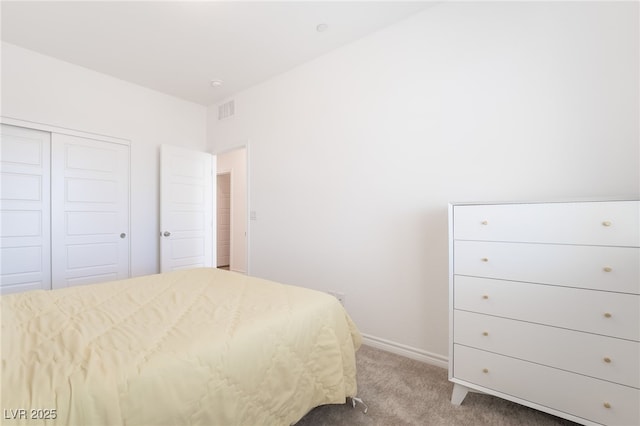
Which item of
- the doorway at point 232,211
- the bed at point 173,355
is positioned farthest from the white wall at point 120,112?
the bed at point 173,355

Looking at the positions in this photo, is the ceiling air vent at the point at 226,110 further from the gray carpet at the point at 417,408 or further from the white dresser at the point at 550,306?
the gray carpet at the point at 417,408

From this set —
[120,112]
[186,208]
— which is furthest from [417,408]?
[120,112]

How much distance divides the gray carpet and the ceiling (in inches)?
109

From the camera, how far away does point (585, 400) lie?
139 centimetres

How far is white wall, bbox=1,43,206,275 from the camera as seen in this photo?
2.85 m

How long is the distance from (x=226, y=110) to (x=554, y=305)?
399 cm

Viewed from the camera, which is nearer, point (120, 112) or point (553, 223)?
point (553, 223)

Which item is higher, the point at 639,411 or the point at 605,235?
the point at 605,235

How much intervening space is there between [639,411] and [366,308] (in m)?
1.66

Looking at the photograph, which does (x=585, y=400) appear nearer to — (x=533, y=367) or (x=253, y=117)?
(x=533, y=367)

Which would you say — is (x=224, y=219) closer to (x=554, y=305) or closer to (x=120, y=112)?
(x=120, y=112)

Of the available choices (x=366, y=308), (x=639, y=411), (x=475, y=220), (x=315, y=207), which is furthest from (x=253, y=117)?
(x=639, y=411)

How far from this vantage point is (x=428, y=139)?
2.28 metres

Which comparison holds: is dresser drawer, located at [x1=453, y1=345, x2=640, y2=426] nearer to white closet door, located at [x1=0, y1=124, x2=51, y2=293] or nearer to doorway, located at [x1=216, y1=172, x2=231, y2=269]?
white closet door, located at [x1=0, y1=124, x2=51, y2=293]
